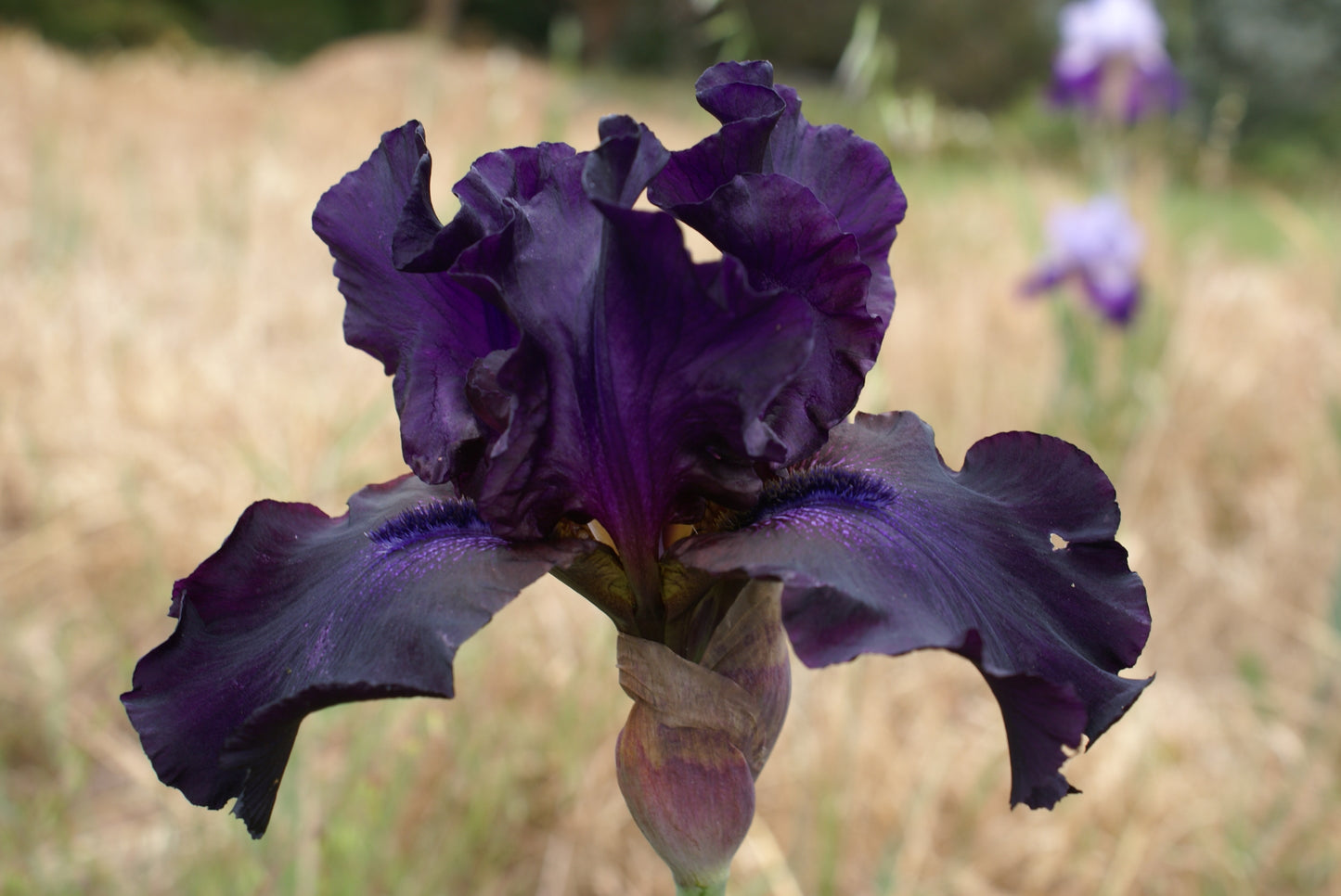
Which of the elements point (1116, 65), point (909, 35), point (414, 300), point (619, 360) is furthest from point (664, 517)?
point (909, 35)

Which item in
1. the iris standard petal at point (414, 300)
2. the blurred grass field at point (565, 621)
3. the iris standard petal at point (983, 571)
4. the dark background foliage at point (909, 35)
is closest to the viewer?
the iris standard petal at point (983, 571)

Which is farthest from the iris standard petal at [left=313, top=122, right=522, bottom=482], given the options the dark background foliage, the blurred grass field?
the dark background foliage

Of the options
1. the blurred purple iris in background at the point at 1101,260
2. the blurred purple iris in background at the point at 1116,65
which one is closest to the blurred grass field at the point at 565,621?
the blurred purple iris in background at the point at 1101,260

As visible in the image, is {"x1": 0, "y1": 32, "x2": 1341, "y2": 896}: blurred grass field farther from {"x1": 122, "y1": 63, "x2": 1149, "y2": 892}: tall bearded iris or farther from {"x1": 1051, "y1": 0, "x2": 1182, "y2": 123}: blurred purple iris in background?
{"x1": 122, "y1": 63, "x2": 1149, "y2": 892}: tall bearded iris

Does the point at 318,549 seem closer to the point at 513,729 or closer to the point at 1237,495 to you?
the point at 513,729

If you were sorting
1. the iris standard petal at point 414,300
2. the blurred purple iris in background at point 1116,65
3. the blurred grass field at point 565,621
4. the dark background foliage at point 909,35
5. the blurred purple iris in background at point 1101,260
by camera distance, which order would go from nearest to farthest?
the iris standard petal at point 414,300, the blurred grass field at point 565,621, the blurred purple iris in background at point 1101,260, the blurred purple iris in background at point 1116,65, the dark background foliage at point 909,35

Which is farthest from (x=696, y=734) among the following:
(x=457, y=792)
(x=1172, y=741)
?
(x=1172, y=741)

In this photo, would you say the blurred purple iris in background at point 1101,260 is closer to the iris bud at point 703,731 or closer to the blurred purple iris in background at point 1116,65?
the blurred purple iris in background at point 1116,65
